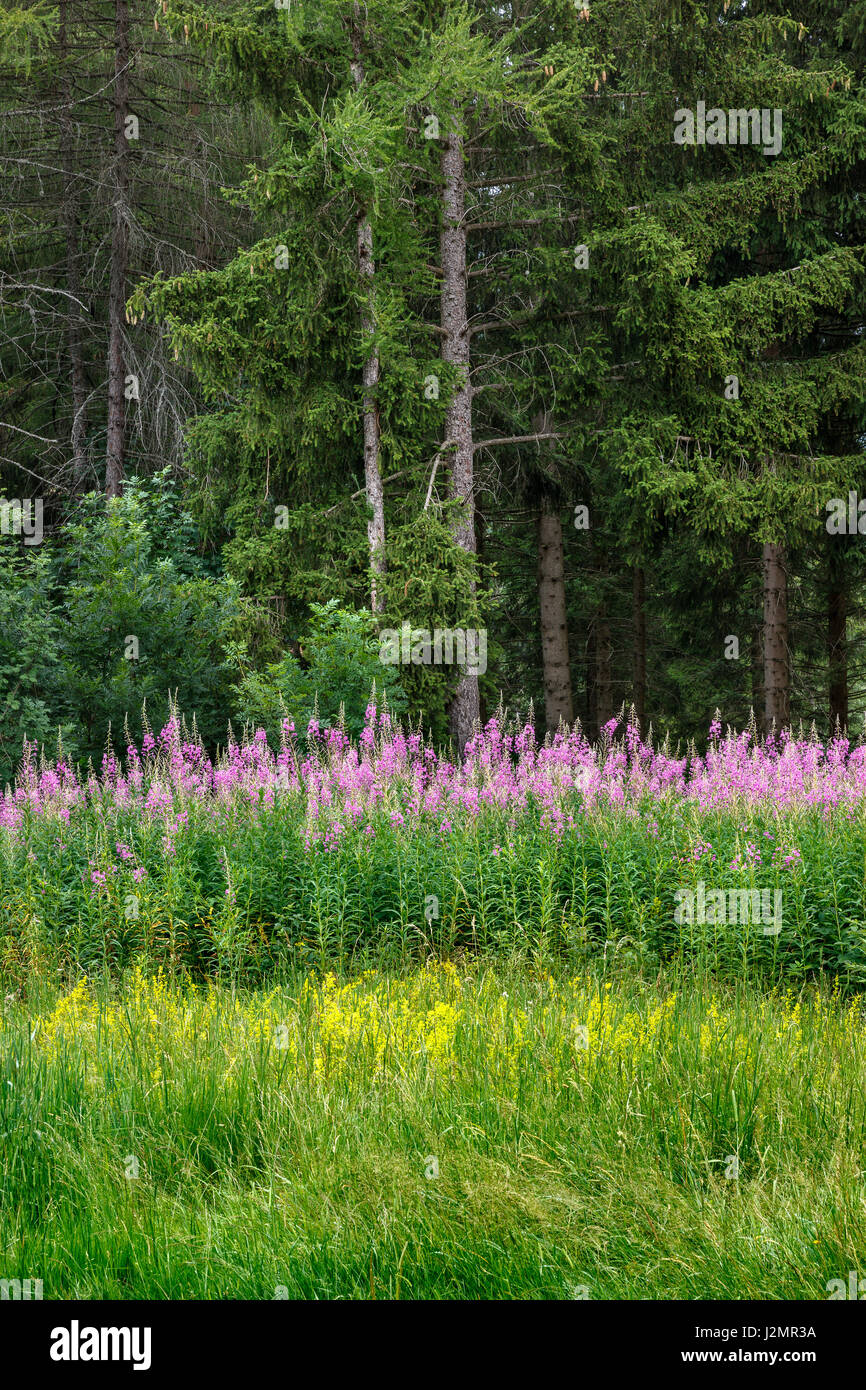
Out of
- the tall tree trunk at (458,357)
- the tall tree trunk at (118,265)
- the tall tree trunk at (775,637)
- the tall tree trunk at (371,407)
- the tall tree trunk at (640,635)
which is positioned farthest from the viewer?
the tall tree trunk at (640,635)

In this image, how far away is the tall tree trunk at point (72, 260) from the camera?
1836 centimetres

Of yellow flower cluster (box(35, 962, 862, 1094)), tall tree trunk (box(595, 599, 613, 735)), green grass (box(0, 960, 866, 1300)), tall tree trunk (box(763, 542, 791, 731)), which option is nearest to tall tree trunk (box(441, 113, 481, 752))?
tall tree trunk (box(763, 542, 791, 731))

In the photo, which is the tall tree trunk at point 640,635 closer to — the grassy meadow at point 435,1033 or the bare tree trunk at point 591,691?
the bare tree trunk at point 591,691

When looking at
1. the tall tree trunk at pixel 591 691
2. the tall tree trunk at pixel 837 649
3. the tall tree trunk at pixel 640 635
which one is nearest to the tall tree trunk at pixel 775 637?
the tall tree trunk at pixel 837 649

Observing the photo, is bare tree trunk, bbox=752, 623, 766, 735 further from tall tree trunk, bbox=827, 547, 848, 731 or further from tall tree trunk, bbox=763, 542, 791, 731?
tall tree trunk, bbox=763, 542, 791, 731

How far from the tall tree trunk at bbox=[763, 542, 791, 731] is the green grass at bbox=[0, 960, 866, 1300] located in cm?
1090

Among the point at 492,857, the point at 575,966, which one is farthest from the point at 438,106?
the point at 575,966

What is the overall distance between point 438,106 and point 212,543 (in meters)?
6.86

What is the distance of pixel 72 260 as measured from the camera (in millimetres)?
18922

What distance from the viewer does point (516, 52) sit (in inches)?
628

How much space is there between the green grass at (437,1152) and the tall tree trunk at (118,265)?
1334cm

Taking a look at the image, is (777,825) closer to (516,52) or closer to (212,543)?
(212,543)

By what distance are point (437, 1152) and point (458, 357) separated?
39.7ft

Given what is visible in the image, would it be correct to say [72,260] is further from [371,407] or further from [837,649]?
[837,649]
